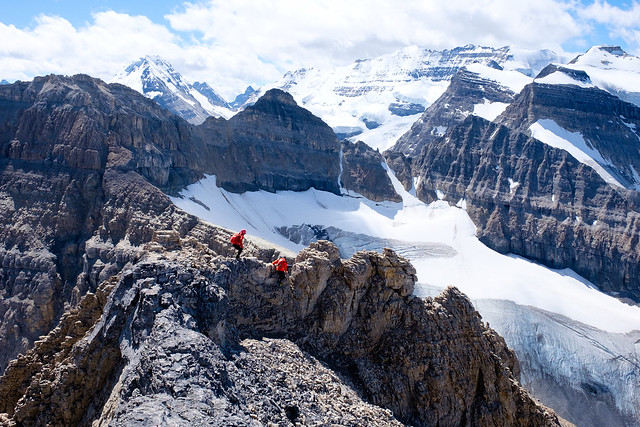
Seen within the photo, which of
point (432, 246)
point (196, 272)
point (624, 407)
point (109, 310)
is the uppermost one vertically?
point (196, 272)

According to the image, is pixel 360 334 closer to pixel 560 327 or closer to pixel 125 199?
pixel 125 199

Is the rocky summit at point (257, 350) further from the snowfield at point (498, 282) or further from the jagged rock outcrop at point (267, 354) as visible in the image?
the snowfield at point (498, 282)

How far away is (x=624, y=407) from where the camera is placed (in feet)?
186

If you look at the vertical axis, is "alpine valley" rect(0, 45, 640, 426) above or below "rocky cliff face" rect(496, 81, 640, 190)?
below

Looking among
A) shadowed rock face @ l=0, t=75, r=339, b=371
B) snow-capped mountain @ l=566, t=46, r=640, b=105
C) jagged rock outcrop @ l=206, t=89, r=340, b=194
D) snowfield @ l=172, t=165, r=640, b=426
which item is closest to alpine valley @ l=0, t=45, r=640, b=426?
shadowed rock face @ l=0, t=75, r=339, b=371

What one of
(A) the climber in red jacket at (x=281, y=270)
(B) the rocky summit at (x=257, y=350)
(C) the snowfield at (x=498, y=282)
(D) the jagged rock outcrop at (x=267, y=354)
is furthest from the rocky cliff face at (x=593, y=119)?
(A) the climber in red jacket at (x=281, y=270)

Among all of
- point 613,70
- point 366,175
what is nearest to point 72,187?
point 366,175

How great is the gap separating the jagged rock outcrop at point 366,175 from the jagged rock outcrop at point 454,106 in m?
52.1

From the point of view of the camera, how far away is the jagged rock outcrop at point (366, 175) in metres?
118

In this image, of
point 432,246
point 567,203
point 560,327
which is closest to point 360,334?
point 560,327

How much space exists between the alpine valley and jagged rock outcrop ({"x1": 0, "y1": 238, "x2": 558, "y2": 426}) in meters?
0.07

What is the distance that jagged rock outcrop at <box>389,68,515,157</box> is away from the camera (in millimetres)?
175125

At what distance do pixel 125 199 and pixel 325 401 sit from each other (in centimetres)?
4828

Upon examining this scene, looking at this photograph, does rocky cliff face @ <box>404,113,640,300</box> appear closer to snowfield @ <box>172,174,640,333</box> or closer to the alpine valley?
the alpine valley
